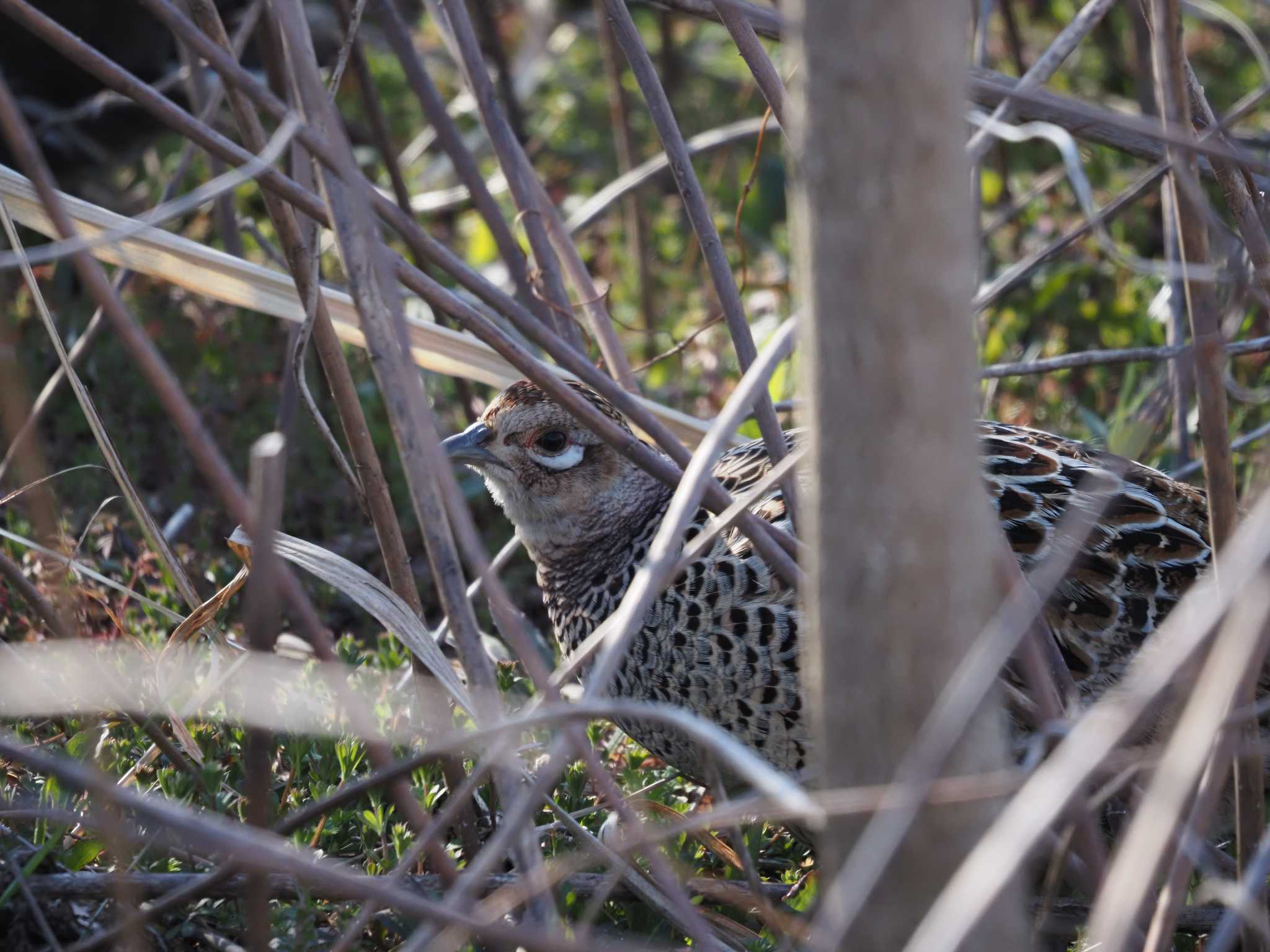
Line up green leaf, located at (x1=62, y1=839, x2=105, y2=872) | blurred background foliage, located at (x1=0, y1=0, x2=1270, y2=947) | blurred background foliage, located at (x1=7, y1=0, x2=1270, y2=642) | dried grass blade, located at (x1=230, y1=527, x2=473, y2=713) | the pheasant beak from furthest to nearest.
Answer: blurred background foliage, located at (x1=7, y1=0, x2=1270, y2=642) → blurred background foliage, located at (x1=0, y1=0, x2=1270, y2=947) → the pheasant beak → green leaf, located at (x1=62, y1=839, x2=105, y2=872) → dried grass blade, located at (x1=230, y1=527, x2=473, y2=713)

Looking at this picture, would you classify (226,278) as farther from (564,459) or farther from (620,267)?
(620,267)

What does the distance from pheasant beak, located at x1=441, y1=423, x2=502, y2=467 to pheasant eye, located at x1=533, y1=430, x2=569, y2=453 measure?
11 centimetres

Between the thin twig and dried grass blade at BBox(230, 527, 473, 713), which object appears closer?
dried grass blade at BBox(230, 527, 473, 713)

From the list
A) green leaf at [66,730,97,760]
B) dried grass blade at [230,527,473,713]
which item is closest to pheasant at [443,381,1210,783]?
dried grass blade at [230,527,473,713]

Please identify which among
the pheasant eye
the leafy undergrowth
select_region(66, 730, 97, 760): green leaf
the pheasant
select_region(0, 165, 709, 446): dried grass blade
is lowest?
the leafy undergrowth

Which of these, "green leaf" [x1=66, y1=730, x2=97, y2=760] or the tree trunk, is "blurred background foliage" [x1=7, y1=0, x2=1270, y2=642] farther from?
the tree trunk

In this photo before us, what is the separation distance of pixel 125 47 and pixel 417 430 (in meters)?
3.80

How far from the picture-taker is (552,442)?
10.4 feet

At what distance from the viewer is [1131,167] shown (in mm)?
5750

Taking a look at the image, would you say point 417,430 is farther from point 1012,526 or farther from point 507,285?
point 507,285

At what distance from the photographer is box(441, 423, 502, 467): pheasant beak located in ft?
10.2

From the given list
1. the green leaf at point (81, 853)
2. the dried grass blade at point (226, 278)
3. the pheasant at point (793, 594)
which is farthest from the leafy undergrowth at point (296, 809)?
the dried grass blade at point (226, 278)

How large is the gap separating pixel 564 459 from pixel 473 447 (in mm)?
220

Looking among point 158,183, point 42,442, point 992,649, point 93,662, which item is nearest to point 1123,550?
point 992,649
